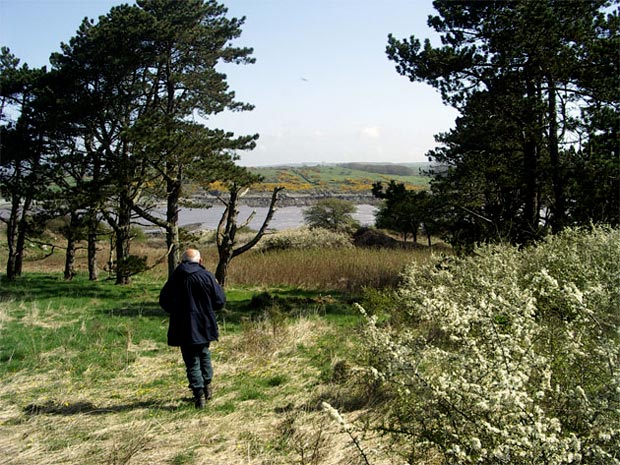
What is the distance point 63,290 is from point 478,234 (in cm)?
1391

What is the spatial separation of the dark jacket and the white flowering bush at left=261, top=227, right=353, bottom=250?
20.5 metres

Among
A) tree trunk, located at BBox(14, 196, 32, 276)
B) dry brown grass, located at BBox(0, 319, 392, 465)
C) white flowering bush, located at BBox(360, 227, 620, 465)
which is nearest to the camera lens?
white flowering bush, located at BBox(360, 227, 620, 465)

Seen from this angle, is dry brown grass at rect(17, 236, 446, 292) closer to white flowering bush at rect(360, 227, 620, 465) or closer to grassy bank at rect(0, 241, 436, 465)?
grassy bank at rect(0, 241, 436, 465)

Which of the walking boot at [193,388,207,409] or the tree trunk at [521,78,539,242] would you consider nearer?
the walking boot at [193,388,207,409]

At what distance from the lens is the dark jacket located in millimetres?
5652

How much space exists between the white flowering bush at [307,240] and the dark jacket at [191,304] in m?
20.5

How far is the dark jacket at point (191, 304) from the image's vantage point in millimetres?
5652

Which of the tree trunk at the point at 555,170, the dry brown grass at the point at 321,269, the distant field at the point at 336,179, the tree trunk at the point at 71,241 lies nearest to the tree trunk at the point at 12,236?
the dry brown grass at the point at 321,269

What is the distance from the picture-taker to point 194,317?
568 centimetres

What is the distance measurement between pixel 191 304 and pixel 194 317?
0.16 metres

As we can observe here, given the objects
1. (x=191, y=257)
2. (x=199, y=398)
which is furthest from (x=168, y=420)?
(x=191, y=257)

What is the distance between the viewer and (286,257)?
22.4 m

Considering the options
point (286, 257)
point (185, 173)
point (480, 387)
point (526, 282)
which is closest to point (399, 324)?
point (526, 282)

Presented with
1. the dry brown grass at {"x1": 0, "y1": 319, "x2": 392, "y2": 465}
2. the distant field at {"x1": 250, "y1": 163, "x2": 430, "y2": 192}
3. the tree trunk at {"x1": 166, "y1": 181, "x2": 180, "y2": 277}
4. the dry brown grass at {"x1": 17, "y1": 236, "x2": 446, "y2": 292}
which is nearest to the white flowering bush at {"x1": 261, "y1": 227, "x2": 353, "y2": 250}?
the dry brown grass at {"x1": 17, "y1": 236, "x2": 446, "y2": 292}
